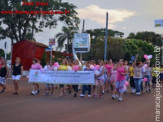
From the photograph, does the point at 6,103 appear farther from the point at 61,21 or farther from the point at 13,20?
the point at 61,21

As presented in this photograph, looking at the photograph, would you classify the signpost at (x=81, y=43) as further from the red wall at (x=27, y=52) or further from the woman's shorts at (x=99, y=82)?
the woman's shorts at (x=99, y=82)

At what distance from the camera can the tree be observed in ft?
100

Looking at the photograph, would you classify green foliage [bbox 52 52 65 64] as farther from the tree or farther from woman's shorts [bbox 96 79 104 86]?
woman's shorts [bbox 96 79 104 86]

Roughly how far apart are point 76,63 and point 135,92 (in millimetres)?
3885

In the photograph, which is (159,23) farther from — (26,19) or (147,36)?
(147,36)

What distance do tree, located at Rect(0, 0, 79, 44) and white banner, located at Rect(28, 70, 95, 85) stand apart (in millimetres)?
17695

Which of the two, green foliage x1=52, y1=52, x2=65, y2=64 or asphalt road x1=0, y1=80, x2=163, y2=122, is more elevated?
green foliage x1=52, y1=52, x2=65, y2=64

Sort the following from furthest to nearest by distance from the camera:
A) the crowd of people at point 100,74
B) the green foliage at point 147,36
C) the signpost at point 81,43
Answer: the green foliage at point 147,36 → the signpost at point 81,43 → the crowd of people at point 100,74

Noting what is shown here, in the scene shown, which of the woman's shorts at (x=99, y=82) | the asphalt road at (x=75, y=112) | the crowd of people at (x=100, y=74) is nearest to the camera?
the asphalt road at (x=75, y=112)

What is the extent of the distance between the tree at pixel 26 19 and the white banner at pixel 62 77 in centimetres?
1770

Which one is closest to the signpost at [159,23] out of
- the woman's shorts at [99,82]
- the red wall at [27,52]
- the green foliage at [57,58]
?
the woman's shorts at [99,82]

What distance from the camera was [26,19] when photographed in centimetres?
3189

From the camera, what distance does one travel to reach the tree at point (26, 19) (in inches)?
1204

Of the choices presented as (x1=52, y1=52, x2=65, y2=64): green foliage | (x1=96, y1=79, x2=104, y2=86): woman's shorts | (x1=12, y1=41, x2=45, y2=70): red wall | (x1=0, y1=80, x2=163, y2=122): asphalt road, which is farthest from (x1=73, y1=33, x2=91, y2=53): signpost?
(x1=0, y1=80, x2=163, y2=122): asphalt road
